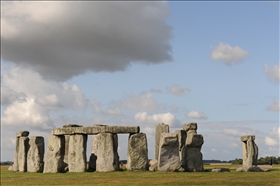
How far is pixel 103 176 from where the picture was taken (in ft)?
73.0

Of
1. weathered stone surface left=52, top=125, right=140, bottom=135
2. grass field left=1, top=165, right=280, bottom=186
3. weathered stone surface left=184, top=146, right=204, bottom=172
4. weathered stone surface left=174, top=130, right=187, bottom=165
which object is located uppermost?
weathered stone surface left=52, top=125, right=140, bottom=135

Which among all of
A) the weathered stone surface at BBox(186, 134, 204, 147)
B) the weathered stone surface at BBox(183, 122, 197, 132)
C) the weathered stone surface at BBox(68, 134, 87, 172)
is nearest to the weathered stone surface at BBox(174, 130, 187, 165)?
the weathered stone surface at BBox(186, 134, 204, 147)

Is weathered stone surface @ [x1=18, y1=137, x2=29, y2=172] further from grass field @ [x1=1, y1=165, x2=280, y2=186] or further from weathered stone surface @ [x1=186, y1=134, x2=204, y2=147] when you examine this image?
weathered stone surface @ [x1=186, y1=134, x2=204, y2=147]

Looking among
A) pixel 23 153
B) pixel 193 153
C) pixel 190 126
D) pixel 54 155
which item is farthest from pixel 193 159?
pixel 23 153

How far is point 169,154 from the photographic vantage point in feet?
78.4

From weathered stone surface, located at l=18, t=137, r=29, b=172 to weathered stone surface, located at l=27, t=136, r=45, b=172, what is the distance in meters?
0.85

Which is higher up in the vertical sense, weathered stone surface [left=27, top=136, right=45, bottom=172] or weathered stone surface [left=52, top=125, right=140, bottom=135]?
weathered stone surface [left=52, top=125, right=140, bottom=135]

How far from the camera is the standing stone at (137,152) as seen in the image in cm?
2477

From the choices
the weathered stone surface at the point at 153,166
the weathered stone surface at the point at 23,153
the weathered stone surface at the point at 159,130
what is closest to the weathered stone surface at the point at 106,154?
the weathered stone surface at the point at 153,166

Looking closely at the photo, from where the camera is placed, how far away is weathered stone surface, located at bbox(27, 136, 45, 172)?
27.5m

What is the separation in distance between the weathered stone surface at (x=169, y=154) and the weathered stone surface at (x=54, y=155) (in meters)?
6.10

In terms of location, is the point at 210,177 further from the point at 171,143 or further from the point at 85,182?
the point at 85,182

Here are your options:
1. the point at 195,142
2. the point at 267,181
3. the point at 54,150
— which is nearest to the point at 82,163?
the point at 54,150

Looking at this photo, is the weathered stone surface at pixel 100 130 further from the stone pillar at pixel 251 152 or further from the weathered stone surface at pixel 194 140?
the stone pillar at pixel 251 152
